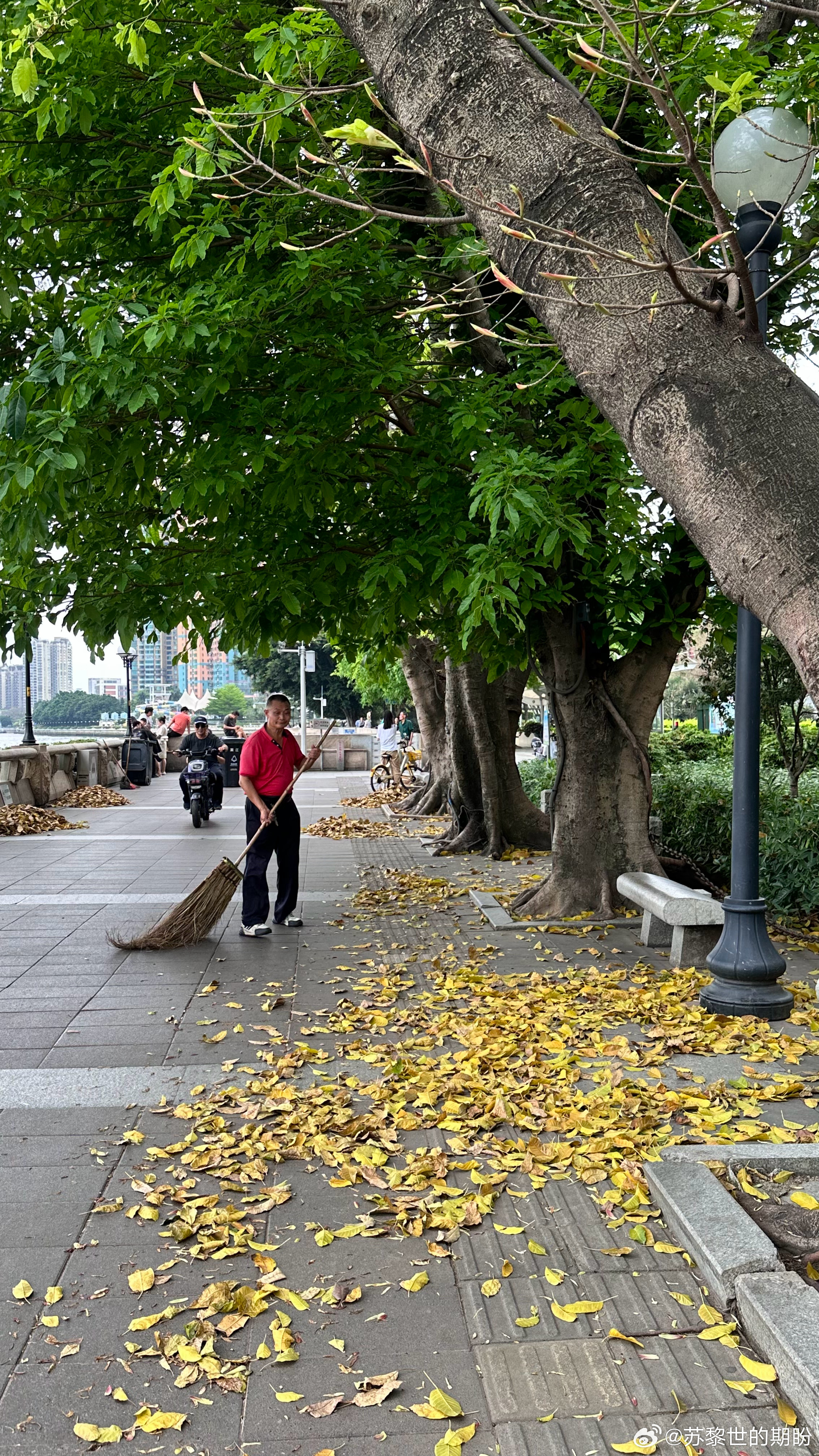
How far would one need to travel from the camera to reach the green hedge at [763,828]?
9.01 meters

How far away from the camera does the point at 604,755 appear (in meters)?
9.45

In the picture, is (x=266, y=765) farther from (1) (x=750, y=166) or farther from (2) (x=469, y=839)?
(2) (x=469, y=839)

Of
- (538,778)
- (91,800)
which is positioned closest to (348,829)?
(538,778)

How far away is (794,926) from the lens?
8891mm

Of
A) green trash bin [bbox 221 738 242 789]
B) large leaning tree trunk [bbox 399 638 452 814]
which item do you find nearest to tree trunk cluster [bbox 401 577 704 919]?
large leaning tree trunk [bbox 399 638 452 814]

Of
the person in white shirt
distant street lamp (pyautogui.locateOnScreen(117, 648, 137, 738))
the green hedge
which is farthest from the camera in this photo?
distant street lamp (pyautogui.locateOnScreen(117, 648, 137, 738))

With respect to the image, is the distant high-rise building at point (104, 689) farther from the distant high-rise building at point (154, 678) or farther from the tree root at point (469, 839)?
the tree root at point (469, 839)

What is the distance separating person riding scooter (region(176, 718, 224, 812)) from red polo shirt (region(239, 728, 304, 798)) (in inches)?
418

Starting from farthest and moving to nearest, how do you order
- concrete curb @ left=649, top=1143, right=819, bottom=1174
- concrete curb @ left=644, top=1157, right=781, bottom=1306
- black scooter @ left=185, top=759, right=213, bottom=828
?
black scooter @ left=185, top=759, right=213, bottom=828, concrete curb @ left=649, top=1143, right=819, bottom=1174, concrete curb @ left=644, top=1157, right=781, bottom=1306

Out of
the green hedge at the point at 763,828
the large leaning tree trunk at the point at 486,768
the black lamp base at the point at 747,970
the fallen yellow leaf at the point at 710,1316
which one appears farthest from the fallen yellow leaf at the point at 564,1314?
the large leaning tree trunk at the point at 486,768

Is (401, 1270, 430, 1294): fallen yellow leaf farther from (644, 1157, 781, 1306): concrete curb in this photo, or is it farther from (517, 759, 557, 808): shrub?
(517, 759, 557, 808): shrub

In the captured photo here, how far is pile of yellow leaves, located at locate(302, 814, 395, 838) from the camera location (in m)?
17.7

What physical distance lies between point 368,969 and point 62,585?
3719mm

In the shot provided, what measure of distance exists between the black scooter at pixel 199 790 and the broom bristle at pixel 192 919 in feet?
32.3
